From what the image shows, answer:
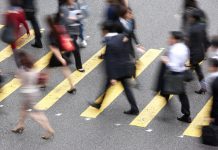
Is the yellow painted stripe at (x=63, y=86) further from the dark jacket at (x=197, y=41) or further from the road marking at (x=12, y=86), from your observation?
the dark jacket at (x=197, y=41)

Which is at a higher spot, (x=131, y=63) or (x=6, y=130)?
(x=131, y=63)

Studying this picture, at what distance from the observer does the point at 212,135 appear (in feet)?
40.5

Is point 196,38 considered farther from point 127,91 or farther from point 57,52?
point 57,52

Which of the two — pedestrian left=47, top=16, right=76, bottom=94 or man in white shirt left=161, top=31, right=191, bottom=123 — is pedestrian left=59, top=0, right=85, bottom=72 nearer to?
pedestrian left=47, top=16, right=76, bottom=94

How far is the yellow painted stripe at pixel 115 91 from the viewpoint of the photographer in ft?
47.4

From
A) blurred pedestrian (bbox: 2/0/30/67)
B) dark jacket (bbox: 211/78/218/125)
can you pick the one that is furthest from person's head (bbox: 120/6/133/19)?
dark jacket (bbox: 211/78/218/125)

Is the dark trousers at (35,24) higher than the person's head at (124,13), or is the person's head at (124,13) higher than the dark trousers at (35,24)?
the person's head at (124,13)

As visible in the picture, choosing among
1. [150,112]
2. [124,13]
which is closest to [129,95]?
[150,112]

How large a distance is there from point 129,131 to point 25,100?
232 cm

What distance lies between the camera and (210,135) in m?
12.4

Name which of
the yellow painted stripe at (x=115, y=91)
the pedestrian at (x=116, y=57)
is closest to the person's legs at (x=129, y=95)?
the pedestrian at (x=116, y=57)

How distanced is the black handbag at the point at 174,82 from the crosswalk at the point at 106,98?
0.86 meters

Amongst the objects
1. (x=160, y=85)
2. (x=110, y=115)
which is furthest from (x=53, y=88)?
(x=160, y=85)

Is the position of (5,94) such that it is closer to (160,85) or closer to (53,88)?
(53,88)
